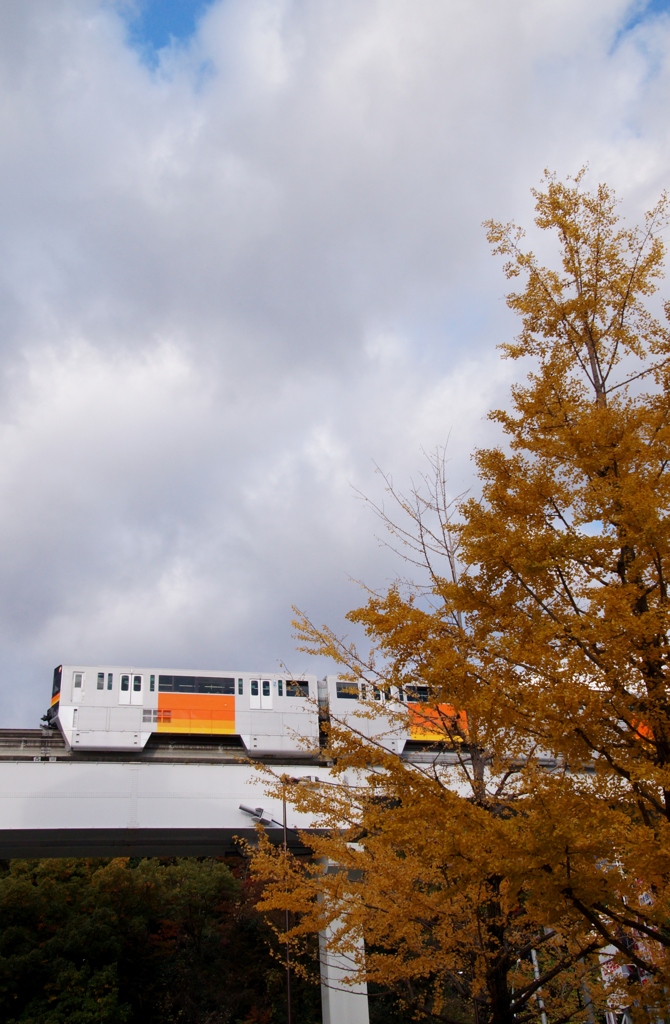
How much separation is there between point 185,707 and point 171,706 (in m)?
0.56

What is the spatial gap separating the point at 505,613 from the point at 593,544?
3.00ft

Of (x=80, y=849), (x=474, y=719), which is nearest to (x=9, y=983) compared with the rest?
(x=80, y=849)

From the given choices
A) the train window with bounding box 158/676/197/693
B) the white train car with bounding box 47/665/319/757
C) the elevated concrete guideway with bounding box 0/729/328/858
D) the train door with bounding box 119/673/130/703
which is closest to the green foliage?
the white train car with bounding box 47/665/319/757

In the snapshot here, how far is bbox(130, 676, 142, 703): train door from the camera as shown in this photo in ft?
100

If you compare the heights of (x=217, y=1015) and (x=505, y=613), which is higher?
(x=505, y=613)

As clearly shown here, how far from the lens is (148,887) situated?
92.6ft

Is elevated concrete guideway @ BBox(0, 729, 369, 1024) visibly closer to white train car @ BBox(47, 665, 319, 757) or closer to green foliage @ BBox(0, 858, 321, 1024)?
green foliage @ BBox(0, 858, 321, 1024)

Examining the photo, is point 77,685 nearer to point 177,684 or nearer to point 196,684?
point 177,684

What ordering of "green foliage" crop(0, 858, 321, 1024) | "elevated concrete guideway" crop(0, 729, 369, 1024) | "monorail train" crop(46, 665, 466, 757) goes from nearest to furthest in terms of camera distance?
"elevated concrete guideway" crop(0, 729, 369, 1024)
"green foliage" crop(0, 858, 321, 1024)
"monorail train" crop(46, 665, 466, 757)

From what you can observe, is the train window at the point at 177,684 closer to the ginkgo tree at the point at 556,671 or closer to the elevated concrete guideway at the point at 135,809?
the elevated concrete guideway at the point at 135,809

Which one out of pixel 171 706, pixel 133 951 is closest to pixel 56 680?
pixel 171 706

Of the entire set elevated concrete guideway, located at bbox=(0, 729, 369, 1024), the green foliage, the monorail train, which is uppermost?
the monorail train

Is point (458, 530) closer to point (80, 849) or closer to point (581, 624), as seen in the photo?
point (581, 624)

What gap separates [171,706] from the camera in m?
31.3
